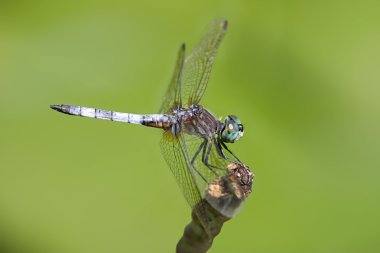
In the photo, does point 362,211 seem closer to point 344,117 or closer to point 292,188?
point 292,188

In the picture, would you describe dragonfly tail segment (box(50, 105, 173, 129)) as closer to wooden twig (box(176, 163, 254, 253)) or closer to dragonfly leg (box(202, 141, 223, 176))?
dragonfly leg (box(202, 141, 223, 176))

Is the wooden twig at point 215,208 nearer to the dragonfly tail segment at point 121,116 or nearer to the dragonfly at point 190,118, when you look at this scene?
the dragonfly at point 190,118

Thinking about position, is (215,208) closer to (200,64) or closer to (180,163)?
(180,163)

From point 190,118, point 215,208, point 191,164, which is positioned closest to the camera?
point 215,208

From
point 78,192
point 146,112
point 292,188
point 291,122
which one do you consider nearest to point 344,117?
point 291,122

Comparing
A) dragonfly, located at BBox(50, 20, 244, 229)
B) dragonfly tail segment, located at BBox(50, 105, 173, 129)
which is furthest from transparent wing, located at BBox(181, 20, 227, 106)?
dragonfly tail segment, located at BBox(50, 105, 173, 129)

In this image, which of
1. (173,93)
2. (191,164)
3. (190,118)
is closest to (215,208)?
(191,164)
